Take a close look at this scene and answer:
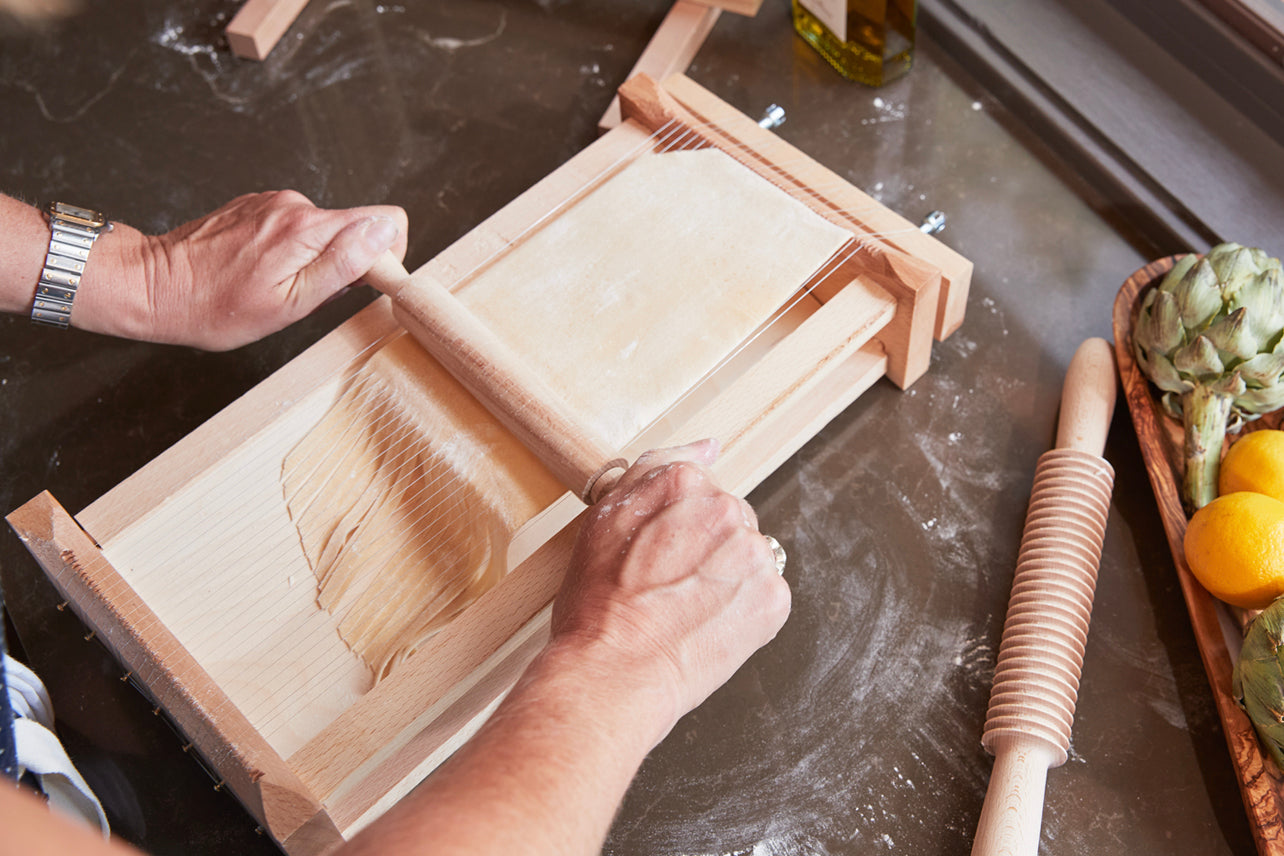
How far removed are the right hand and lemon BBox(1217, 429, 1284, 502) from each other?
17.2 inches

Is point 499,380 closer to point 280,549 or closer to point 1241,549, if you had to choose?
point 280,549

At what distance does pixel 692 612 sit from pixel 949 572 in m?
0.35

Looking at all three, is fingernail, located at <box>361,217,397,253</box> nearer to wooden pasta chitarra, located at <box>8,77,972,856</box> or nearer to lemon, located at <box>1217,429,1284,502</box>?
wooden pasta chitarra, located at <box>8,77,972,856</box>

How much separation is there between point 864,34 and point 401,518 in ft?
2.82

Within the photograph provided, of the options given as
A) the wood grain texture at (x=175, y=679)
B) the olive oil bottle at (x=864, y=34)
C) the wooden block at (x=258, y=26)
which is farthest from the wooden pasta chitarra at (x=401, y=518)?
the wooden block at (x=258, y=26)

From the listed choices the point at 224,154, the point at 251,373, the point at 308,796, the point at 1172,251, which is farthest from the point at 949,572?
the point at 224,154

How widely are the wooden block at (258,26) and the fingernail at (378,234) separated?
61cm

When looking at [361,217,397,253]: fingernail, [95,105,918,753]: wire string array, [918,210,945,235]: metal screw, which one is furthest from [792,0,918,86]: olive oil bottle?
[361,217,397,253]: fingernail

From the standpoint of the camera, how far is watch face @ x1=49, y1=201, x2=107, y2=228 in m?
0.97

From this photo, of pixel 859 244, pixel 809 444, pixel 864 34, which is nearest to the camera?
pixel 859 244

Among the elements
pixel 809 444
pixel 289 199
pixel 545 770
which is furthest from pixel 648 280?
pixel 545 770

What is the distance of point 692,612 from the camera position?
27.5 inches

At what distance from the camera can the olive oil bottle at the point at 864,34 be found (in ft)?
4.07

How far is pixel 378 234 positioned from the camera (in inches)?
37.3
